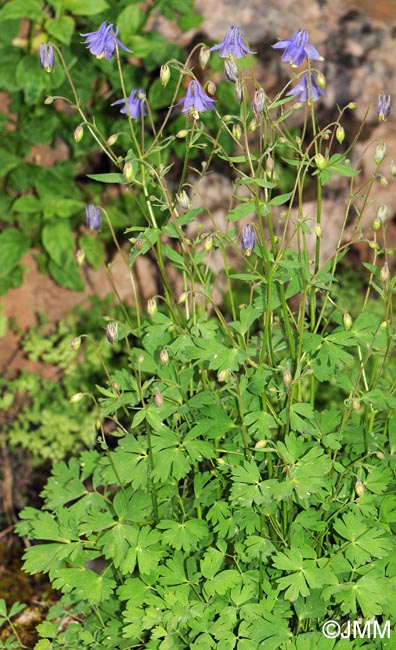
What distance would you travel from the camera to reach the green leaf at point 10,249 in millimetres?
3309

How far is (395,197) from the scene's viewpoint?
11.6 ft

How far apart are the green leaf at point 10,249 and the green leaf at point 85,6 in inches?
33.9

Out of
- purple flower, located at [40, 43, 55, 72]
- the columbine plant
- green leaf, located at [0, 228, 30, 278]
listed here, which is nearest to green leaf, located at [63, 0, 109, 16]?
green leaf, located at [0, 228, 30, 278]

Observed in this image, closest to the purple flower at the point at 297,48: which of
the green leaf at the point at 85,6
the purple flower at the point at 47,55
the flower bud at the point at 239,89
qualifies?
the flower bud at the point at 239,89

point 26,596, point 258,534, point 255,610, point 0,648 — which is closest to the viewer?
point 255,610

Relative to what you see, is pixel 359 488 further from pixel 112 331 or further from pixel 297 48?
pixel 297 48

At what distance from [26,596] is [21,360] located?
108cm

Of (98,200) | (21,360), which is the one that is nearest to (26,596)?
(21,360)

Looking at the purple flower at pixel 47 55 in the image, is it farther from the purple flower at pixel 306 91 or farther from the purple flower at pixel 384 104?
the purple flower at pixel 384 104

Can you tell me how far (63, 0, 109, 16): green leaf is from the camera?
9.91 feet

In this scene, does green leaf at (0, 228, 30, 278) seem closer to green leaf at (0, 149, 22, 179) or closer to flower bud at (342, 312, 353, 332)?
green leaf at (0, 149, 22, 179)

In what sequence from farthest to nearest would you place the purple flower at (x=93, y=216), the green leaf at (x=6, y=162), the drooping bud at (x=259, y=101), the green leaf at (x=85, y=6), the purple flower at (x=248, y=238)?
1. the green leaf at (x=6, y=162)
2. the green leaf at (x=85, y=6)
3. the purple flower at (x=93, y=216)
4. the purple flower at (x=248, y=238)
5. the drooping bud at (x=259, y=101)

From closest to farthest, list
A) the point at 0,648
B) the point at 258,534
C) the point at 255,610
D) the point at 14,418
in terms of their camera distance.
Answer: the point at 255,610 → the point at 258,534 → the point at 0,648 → the point at 14,418

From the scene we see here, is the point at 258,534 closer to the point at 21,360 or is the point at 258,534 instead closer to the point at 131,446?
the point at 131,446
